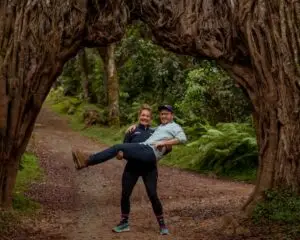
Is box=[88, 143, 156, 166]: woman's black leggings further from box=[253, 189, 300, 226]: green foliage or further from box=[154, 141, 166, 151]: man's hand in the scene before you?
box=[253, 189, 300, 226]: green foliage

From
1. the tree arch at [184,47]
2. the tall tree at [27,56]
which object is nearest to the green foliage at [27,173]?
the tall tree at [27,56]

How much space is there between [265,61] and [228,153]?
586 cm

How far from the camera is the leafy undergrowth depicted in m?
7.22

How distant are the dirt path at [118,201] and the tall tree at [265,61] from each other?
49.6 inches

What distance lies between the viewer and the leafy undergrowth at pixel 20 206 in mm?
7223

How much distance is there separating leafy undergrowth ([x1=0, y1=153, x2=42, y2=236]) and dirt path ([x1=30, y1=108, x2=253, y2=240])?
289 mm

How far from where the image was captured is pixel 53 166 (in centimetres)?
1432

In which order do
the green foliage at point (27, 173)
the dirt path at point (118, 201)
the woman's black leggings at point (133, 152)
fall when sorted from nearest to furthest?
the woman's black leggings at point (133, 152), the dirt path at point (118, 201), the green foliage at point (27, 173)

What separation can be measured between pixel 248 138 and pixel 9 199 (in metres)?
6.84

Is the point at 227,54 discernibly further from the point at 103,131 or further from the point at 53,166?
the point at 103,131

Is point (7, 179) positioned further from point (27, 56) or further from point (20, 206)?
point (27, 56)

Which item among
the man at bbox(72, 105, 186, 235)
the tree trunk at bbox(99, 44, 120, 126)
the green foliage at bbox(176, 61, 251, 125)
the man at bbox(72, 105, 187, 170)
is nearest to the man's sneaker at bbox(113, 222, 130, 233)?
the man at bbox(72, 105, 186, 235)

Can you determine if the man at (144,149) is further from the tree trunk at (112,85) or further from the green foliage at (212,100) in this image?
the tree trunk at (112,85)

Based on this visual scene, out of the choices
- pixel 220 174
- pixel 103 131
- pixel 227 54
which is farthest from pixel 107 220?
pixel 103 131
